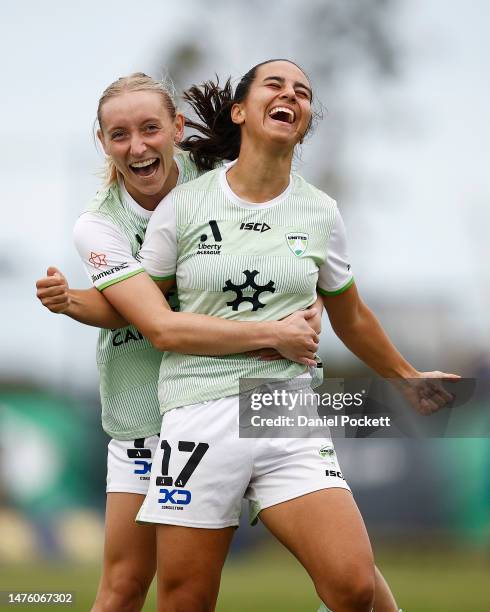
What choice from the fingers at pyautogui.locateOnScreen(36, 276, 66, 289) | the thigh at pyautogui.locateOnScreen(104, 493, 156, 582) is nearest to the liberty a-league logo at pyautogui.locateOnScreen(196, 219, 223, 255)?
the fingers at pyautogui.locateOnScreen(36, 276, 66, 289)

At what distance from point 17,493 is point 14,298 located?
138 cm

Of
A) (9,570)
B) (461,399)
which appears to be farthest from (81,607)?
(461,399)

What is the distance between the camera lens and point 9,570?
799 cm

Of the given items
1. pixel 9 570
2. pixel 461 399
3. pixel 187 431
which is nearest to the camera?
pixel 187 431

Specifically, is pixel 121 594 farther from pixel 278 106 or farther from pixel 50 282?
pixel 278 106

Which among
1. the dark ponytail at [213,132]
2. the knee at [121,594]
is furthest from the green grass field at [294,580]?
the dark ponytail at [213,132]

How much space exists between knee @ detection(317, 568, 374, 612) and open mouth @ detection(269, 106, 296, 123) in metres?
1.38

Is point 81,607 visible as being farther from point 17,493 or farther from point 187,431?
point 187,431

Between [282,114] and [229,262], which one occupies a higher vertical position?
[282,114]

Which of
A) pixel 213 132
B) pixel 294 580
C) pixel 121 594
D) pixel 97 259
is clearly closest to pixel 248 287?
pixel 97 259

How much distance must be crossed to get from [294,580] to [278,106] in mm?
5465

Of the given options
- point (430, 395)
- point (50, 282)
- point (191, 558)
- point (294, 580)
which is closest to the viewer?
point (191, 558)

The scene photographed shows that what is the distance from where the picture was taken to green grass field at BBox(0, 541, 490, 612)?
749cm

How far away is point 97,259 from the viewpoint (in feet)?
12.1
